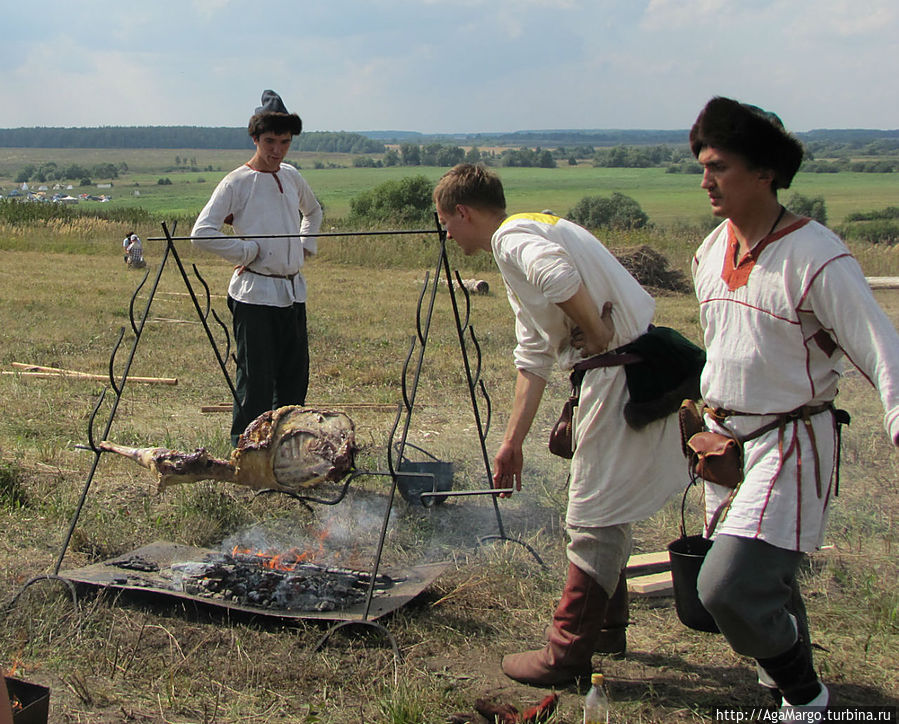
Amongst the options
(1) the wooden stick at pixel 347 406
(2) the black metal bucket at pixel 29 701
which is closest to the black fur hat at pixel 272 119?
(1) the wooden stick at pixel 347 406

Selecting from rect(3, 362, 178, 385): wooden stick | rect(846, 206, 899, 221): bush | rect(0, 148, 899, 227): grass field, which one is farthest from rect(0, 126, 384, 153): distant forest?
rect(3, 362, 178, 385): wooden stick

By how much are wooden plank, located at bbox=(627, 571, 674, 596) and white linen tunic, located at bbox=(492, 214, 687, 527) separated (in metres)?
Answer: 1.08

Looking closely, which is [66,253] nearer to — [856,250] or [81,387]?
[81,387]

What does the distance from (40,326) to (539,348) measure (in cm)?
1002

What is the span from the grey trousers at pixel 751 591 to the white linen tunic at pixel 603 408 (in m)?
0.56

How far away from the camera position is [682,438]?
300 cm

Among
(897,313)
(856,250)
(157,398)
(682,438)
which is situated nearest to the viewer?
(682,438)

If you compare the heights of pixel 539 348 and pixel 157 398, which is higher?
pixel 539 348

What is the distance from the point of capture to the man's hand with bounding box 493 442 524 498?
3.33m

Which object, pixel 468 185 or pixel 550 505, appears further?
pixel 550 505

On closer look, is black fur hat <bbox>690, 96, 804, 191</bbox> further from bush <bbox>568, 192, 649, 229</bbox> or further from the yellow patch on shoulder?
bush <bbox>568, 192, 649, 229</bbox>

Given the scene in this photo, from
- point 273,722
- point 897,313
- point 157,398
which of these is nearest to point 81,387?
point 157,398

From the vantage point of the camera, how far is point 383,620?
381cm

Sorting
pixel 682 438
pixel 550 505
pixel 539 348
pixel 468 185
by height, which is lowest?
pixel 550 505
